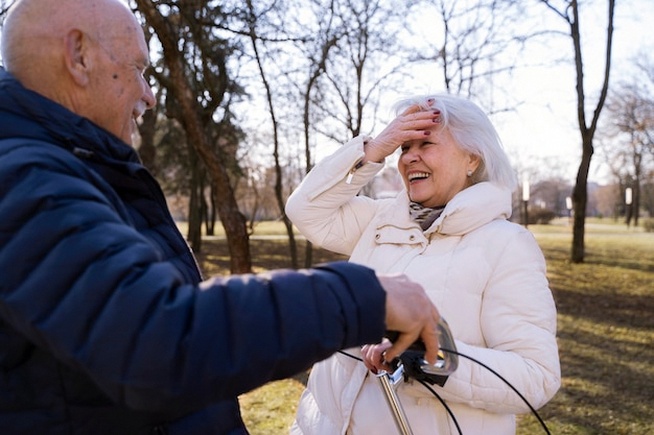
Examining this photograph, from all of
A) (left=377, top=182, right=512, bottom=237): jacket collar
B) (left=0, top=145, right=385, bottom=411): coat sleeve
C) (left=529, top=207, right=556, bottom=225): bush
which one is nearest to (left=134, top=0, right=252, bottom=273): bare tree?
(left=377, top=182, right=512, bottom=237): jacket collar

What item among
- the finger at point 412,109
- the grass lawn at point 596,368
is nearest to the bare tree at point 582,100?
the grass lawn at point 596,368

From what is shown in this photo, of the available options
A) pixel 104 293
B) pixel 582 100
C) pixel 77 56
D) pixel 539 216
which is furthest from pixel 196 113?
pixel 539 216

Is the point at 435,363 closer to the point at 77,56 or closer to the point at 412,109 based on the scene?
the point at 77,56

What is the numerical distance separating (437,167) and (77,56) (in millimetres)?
1681

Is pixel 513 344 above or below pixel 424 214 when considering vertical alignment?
below

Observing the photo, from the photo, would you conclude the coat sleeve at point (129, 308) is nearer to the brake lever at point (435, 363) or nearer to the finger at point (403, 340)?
the finger at point (403, 340)

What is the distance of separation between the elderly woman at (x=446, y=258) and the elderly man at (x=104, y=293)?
850mm

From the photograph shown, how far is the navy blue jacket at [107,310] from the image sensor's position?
3.11 feet

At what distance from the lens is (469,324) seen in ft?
7.26

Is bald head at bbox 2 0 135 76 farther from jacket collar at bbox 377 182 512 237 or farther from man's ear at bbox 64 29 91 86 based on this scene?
jacket collar at bbox 377 182 512 237

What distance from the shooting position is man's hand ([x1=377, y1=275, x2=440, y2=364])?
1.17m

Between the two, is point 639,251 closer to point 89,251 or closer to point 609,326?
point 609,326

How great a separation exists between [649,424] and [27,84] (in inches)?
231

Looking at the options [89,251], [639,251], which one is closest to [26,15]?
[89,251]
